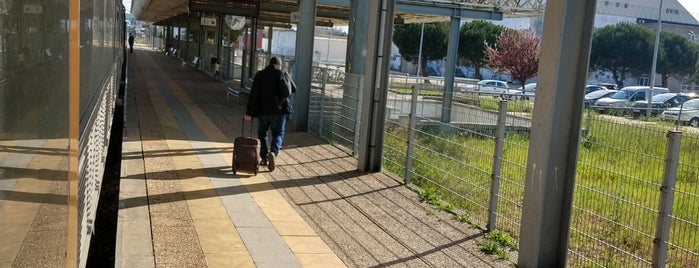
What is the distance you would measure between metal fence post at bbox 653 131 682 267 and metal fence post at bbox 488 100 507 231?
6.95ft

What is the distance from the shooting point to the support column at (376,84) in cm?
1041

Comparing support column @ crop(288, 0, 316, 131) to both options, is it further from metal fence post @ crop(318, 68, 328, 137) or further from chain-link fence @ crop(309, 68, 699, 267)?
chain-link fence @ crop(309, 68, 699, 267)

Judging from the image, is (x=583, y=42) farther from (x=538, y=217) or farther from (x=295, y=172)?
(x=295, y=172)

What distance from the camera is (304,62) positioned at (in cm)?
1533

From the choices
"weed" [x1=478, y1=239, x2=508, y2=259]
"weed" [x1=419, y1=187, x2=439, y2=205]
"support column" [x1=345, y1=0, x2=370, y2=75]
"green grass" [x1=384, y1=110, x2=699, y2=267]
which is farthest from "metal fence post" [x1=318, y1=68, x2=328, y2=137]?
"weed" [x1=478, y1=239, x2=508, y2=259]

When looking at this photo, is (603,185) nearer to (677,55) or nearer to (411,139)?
(411,139)

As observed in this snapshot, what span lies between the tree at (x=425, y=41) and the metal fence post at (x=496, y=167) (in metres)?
61.2

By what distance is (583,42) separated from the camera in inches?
232

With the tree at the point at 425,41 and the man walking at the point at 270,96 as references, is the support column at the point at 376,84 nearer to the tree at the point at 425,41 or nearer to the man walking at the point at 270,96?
the man walking at the point at 270,96

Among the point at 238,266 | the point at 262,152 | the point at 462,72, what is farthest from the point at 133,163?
the point at 462,72

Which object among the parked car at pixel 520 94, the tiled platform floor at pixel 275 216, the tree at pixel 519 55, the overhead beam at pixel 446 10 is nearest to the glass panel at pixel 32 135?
the tiled platform floor at pixel 275 216

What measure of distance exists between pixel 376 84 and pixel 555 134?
4.80 m

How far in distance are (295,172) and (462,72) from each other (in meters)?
71.1

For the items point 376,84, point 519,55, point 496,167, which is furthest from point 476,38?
point 496,167
